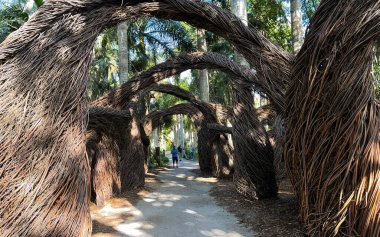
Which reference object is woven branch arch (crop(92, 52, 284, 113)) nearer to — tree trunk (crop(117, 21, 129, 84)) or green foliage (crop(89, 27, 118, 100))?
tree trunk (crop(117, 21, 129, 84))

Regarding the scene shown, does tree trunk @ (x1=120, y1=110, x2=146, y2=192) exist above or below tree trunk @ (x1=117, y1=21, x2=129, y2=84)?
below

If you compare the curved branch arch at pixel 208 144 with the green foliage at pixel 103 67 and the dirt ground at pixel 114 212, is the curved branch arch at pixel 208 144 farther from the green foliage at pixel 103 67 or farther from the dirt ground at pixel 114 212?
the green foliage at pixel 103 67

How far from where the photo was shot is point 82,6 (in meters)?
3.36

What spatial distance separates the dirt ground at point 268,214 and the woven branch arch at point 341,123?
167 cm

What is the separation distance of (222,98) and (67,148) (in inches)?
902

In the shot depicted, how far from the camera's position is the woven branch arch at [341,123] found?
2236mm

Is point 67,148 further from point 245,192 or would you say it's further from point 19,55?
point 245,192

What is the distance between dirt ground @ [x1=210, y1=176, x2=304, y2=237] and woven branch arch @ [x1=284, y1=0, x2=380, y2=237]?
5.49ft

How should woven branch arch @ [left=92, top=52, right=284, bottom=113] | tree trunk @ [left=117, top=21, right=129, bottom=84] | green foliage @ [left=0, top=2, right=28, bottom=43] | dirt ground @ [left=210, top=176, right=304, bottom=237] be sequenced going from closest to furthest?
dirt ground @ [left=210, top=176, right=304, bottom=237], woven branch arch @ [left=92, top=52, right=284, bottom=113], green foliage @ [left=0, top=2, right=28, bottom=43], tree trunk @ [left=117, top=21, right=129, bottom=84]

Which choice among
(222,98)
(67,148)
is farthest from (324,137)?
(222,98)

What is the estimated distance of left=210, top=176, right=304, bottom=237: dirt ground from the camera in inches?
186

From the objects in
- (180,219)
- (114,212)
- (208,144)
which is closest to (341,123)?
(180,219)

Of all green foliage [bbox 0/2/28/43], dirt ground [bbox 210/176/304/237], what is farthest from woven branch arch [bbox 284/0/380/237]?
green foliage [bbox 0/2/28/43]

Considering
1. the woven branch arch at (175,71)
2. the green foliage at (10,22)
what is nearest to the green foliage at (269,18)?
the woven branch arch at (175,71)
